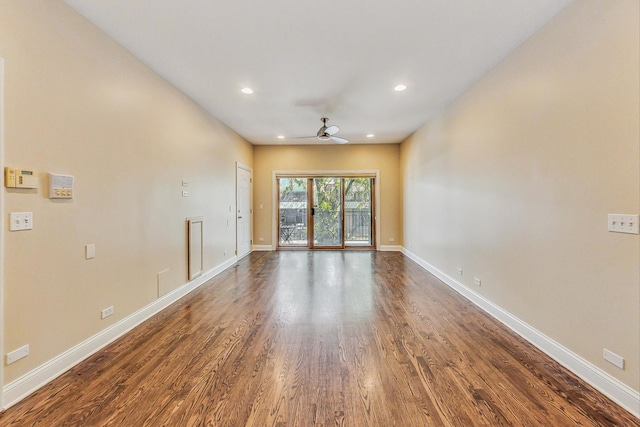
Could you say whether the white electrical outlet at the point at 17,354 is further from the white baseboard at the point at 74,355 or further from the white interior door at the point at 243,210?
the white interior door at the point at 243,210

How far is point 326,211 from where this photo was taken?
717cm

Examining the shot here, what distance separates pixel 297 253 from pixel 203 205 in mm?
2911

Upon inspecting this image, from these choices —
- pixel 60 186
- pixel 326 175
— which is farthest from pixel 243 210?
pixel 60 186

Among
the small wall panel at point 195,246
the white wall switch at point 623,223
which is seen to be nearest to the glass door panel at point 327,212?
the small wall panel at point 195,246

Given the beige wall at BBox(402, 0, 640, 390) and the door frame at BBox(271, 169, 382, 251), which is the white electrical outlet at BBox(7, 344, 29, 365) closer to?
the beige wall at BBox(402, 0, 640, 390)

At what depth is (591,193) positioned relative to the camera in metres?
1.91

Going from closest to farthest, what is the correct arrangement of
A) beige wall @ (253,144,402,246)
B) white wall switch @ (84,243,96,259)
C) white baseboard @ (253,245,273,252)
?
white wall switch @ (84,243,96,259) → beige wall @ (253,144,402,246) → white baseboard @ (253,245,273,252)

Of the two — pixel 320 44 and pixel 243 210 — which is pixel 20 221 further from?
pixel 243 210

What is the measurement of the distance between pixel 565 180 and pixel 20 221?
391 cm

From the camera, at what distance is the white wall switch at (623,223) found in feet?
5.44

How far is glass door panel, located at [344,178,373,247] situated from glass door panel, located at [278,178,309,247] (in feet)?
3.57

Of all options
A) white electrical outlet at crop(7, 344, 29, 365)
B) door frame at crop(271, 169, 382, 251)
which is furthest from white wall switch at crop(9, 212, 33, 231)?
door frame at crop(271, 169, 382, 251)

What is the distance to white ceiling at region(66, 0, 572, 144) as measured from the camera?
2137 millimetres

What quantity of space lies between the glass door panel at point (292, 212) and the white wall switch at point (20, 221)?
544 cm
